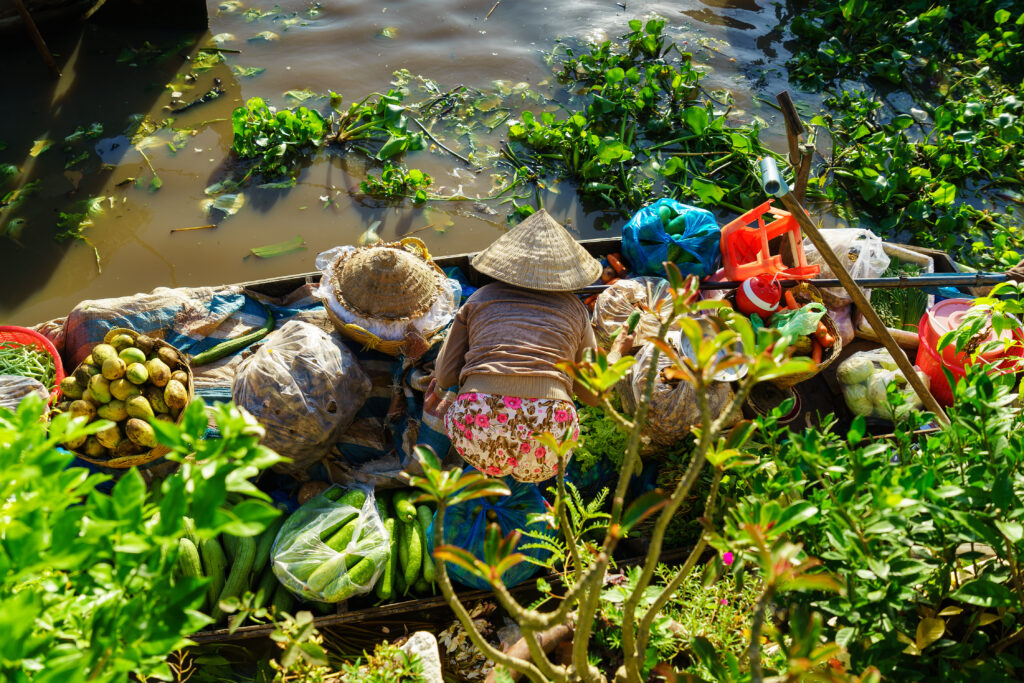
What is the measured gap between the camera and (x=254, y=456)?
3.82 feet

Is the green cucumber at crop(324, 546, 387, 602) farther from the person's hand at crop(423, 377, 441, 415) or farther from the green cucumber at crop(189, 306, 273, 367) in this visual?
the green cucumber at crop(189, 306, 273, 367)

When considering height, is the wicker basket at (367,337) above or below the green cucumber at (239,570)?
above

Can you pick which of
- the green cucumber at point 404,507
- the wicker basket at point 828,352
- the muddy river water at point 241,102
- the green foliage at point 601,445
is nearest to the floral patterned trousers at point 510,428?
the green foliage at point 601,445

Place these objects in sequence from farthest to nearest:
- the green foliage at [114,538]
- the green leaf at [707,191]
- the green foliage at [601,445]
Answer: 1. the green leaf at [707,191]
2. the green foliage at [601,445]
3. the green foliage at [114,538]

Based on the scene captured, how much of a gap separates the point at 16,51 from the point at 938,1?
8530mm

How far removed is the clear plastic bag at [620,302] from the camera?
3.62m

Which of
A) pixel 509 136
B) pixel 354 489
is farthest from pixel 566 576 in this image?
pixel 509 136

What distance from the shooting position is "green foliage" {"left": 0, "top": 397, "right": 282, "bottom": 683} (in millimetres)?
1023

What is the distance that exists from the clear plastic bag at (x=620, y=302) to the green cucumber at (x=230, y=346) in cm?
179

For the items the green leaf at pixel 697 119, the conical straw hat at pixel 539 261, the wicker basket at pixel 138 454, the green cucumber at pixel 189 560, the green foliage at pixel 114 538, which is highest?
the green foliage at pixel 114 538

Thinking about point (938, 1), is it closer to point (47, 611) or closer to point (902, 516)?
point (902, 516)

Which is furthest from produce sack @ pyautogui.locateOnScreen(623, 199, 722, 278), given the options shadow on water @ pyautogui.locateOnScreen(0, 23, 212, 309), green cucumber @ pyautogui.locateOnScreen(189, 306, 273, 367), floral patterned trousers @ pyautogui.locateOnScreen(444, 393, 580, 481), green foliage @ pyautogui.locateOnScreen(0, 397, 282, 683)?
shadow on water @ pyautogui.locateOnScreen(0, 23, 212, 309)

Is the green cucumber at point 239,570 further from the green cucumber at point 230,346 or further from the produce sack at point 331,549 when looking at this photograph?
the green cucumber at point 230,346

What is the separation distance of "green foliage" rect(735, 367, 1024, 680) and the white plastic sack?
6.87 ft
